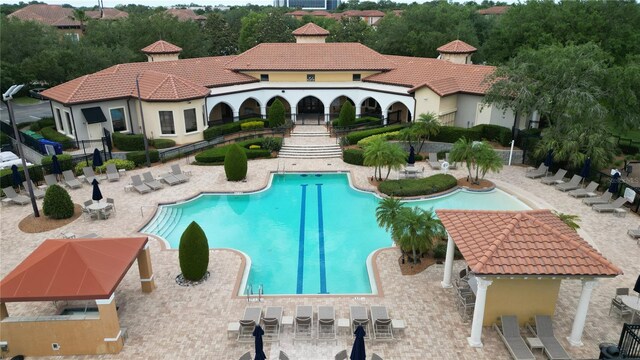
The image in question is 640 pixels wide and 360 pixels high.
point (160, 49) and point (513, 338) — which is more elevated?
point (160, 49)

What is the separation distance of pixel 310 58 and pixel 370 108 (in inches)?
281

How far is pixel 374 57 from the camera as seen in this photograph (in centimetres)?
3966

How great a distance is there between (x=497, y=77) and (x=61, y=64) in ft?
124

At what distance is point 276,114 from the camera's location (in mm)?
34688

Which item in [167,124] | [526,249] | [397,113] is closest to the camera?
[526,249]

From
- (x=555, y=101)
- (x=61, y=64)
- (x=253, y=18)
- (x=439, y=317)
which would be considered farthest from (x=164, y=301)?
(x=253, y=18)

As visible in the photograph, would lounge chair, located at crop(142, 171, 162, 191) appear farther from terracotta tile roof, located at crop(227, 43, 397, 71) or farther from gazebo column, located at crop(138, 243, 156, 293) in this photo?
terracotta tile roof, located at crop(227, 43, 397, 71)

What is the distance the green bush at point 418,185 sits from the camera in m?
24.0

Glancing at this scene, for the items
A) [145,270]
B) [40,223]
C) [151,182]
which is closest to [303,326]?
[145,270]

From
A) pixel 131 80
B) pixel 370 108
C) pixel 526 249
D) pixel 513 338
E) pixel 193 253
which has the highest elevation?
pixel 131 80

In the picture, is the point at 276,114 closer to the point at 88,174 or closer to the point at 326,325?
the point at 88,174

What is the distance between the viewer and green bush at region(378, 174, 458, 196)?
78.8 feet

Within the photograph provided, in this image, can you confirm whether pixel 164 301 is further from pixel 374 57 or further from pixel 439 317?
pixel 374 57

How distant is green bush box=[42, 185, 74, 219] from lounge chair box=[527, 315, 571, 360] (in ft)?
66.0
